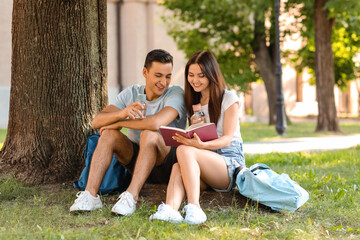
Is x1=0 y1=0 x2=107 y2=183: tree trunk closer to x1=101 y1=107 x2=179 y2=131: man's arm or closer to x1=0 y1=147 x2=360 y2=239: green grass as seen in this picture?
x1=0 y1=147 x2=360 y2=239: green grass

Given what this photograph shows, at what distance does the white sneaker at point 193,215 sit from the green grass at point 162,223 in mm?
55

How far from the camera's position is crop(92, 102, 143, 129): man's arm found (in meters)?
4.34

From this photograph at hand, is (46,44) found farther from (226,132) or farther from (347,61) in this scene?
(347,61)

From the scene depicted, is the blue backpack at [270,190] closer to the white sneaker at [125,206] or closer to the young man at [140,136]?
the young man at [140,136]

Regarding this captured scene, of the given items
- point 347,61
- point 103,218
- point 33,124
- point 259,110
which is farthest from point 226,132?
point 259,110

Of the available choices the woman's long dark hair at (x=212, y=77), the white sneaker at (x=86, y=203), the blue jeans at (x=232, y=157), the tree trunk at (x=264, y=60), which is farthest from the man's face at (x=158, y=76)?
the tree trunk at (x=264, y=60)

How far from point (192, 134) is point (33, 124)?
201cm

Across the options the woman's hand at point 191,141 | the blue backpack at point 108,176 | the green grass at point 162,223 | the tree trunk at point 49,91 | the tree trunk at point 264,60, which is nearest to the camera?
the green grass at point 162,223

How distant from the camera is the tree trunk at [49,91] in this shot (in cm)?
516

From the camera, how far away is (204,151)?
160 inches

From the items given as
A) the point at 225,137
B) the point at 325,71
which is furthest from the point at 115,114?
the point at 325,71

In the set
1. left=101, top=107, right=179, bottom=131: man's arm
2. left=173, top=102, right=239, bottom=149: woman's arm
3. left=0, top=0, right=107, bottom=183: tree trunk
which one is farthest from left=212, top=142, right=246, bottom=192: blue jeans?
left=0, top=0, right=107, bottom=183: tree trunk

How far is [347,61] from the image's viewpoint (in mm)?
20703

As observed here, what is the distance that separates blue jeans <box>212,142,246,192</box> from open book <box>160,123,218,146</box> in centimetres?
28
